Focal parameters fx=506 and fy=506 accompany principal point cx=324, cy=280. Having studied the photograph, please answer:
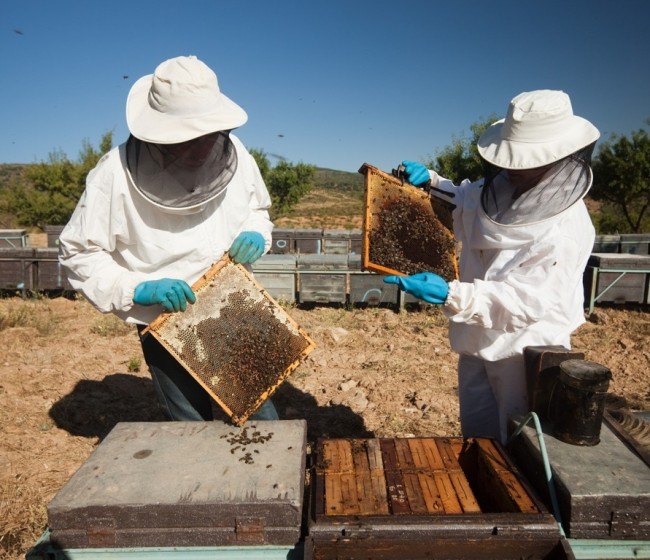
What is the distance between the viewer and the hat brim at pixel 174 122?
2395 mm

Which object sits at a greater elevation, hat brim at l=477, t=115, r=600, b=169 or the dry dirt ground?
hat brim at l=477, t=115, r=600, b=169

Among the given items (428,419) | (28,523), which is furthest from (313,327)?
(28,523)

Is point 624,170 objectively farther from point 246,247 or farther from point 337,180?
point 337,180

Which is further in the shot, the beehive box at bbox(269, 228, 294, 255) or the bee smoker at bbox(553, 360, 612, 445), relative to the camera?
the beehive box at bbox(269, 228, 294, 255)

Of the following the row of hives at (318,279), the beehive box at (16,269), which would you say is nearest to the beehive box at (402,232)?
the row of hives at (318,279)

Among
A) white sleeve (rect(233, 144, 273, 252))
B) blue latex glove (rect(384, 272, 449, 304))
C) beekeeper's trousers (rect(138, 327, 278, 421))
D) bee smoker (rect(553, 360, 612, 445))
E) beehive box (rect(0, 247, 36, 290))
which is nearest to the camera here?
bee smoker (rect(553, 360, 612, 445))

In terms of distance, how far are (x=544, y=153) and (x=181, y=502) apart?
214 centimetres

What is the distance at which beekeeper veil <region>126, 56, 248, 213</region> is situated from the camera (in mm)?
2449

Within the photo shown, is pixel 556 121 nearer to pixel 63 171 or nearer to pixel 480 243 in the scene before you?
pixel 480 243

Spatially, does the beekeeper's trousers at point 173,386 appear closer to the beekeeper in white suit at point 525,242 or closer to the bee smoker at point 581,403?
the beekeeper in white suit at point 525,242

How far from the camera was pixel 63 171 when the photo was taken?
2478 centimetres

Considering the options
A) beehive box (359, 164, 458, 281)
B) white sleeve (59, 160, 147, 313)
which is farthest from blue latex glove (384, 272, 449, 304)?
white sleeve (59, 160, 147, 313)

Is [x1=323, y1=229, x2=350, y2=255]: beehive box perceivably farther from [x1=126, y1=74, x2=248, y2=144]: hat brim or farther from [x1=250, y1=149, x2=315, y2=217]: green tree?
[x1=250, y1=149, x2=315, y2=217]: green tree

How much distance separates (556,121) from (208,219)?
186cm
